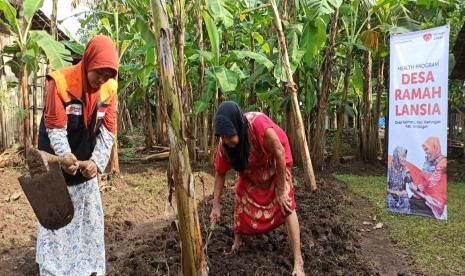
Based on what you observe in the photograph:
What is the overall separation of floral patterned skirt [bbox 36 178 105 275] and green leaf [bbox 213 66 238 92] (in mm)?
3485

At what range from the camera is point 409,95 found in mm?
5273

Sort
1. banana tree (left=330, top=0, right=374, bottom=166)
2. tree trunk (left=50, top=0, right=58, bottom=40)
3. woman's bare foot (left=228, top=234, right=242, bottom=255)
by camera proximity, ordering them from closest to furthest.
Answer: woman's bare foot (left=228, top=234, right=242, bottom=255) → banana tree (left=330, top=0, right=374, bottom=166) → tree trunk (left=50, top=0, right=58, bottom=40)

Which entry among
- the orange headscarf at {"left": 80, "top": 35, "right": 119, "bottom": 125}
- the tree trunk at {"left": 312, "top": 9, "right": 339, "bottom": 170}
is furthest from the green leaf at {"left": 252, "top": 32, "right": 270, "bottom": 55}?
the orange headscarf at {"left": 80, "top": 35, "right": 119, "bottom": 125}

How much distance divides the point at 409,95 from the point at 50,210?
4244 millimetres

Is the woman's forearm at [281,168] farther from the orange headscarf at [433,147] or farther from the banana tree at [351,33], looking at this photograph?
the banana tree at [351,33]

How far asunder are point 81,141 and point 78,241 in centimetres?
68

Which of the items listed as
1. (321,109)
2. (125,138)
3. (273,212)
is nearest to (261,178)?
(273,212)

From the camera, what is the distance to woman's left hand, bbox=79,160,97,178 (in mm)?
2824

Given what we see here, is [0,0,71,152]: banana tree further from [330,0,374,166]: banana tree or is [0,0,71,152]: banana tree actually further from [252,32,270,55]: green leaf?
[330,0,374,166]: banana tree

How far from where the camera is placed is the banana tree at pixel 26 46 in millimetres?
6402

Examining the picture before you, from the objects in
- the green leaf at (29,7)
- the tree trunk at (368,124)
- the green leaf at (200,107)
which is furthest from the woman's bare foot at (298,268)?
the tree trunk at (368,124)

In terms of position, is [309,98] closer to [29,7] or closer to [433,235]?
[433,235]

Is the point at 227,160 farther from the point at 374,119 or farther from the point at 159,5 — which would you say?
the point at 374,119

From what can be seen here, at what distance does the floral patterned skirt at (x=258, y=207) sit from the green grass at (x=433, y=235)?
1.40 metres
